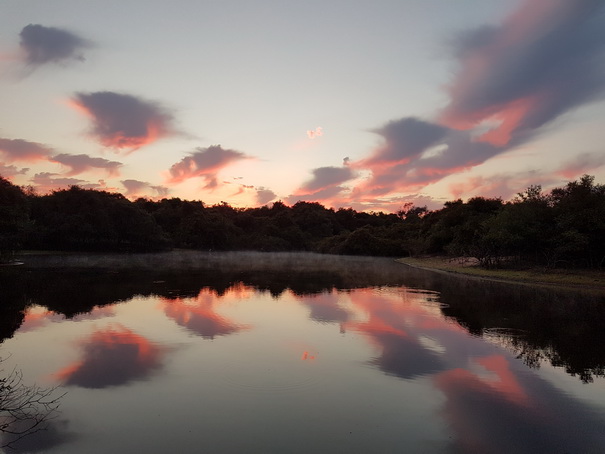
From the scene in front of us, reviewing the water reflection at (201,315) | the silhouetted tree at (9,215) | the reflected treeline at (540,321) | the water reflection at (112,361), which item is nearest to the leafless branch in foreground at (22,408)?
the water reflection at (112,361)

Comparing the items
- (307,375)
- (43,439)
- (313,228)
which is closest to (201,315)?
(307,375)

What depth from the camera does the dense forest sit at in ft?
116

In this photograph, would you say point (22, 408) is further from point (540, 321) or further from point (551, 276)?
point (551, 276)

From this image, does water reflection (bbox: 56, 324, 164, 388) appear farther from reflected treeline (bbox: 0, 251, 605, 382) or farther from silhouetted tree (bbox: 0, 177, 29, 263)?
silhouetted tree (bbox: 0, 177, 29, 263)

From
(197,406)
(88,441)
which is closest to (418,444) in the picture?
(197,406)

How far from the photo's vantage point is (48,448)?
20.0 feet

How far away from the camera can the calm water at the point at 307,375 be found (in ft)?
21.5

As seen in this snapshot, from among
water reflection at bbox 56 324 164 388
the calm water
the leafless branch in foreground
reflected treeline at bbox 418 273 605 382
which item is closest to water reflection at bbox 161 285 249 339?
the calm water

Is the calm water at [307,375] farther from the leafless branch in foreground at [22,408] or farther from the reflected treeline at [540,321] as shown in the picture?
the leafless branch in foreground at [22,408]

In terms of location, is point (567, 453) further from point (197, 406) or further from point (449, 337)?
point (449, 337)

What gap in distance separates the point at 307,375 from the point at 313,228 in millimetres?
130285

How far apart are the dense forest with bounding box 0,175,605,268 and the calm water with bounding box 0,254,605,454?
1845cm

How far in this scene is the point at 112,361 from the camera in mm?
10414

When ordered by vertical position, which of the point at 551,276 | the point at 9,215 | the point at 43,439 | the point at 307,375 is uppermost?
the point at 9,215
